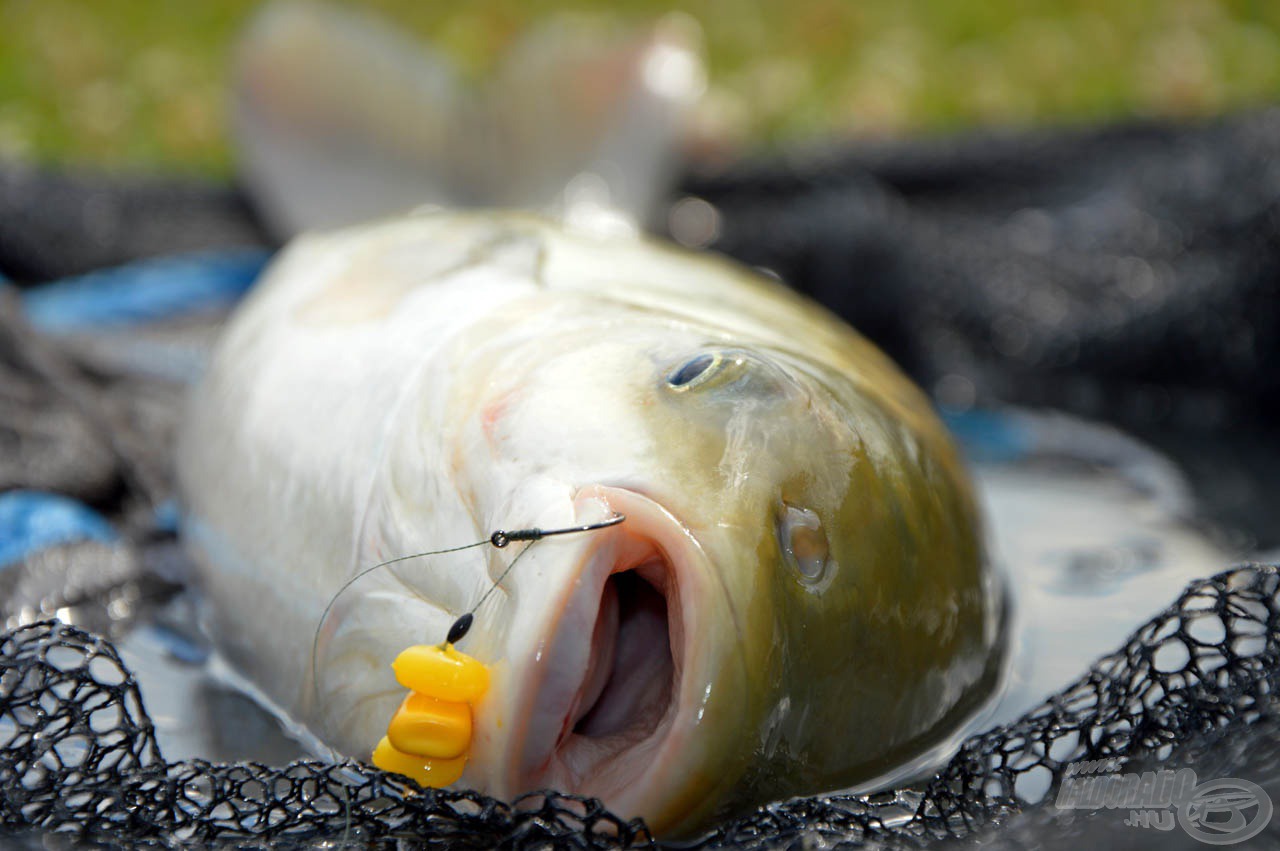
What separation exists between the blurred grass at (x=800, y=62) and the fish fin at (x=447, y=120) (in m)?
1.56

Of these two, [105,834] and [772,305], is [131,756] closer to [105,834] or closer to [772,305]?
[105,834]

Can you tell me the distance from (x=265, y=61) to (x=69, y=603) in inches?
35.1

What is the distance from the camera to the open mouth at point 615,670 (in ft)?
2.37

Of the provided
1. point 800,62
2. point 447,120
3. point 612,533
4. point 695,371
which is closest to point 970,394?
point 447,120

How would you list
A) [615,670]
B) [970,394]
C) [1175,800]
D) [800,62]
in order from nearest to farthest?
1. [1175,800]
2. [615,670]
3. [970,394]
4. [800,62]

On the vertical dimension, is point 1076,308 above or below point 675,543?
above

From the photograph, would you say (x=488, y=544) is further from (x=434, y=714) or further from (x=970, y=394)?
(x=970, y=394)

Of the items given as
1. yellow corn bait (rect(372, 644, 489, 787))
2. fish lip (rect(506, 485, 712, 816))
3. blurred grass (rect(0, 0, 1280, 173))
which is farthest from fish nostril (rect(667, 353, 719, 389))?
blurred grass (rect(0, 0, 1280, 173))

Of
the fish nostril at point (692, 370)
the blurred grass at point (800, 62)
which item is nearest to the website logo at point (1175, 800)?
→ the fish nostril at point (692, 370)

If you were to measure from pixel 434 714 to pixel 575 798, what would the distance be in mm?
102

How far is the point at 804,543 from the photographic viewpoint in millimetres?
769

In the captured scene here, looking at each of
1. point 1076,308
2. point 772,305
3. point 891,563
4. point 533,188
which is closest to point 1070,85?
point 1076,308

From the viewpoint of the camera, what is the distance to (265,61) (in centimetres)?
176

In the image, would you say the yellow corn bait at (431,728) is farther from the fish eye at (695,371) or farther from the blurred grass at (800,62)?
the blurred grass at (800,62)
